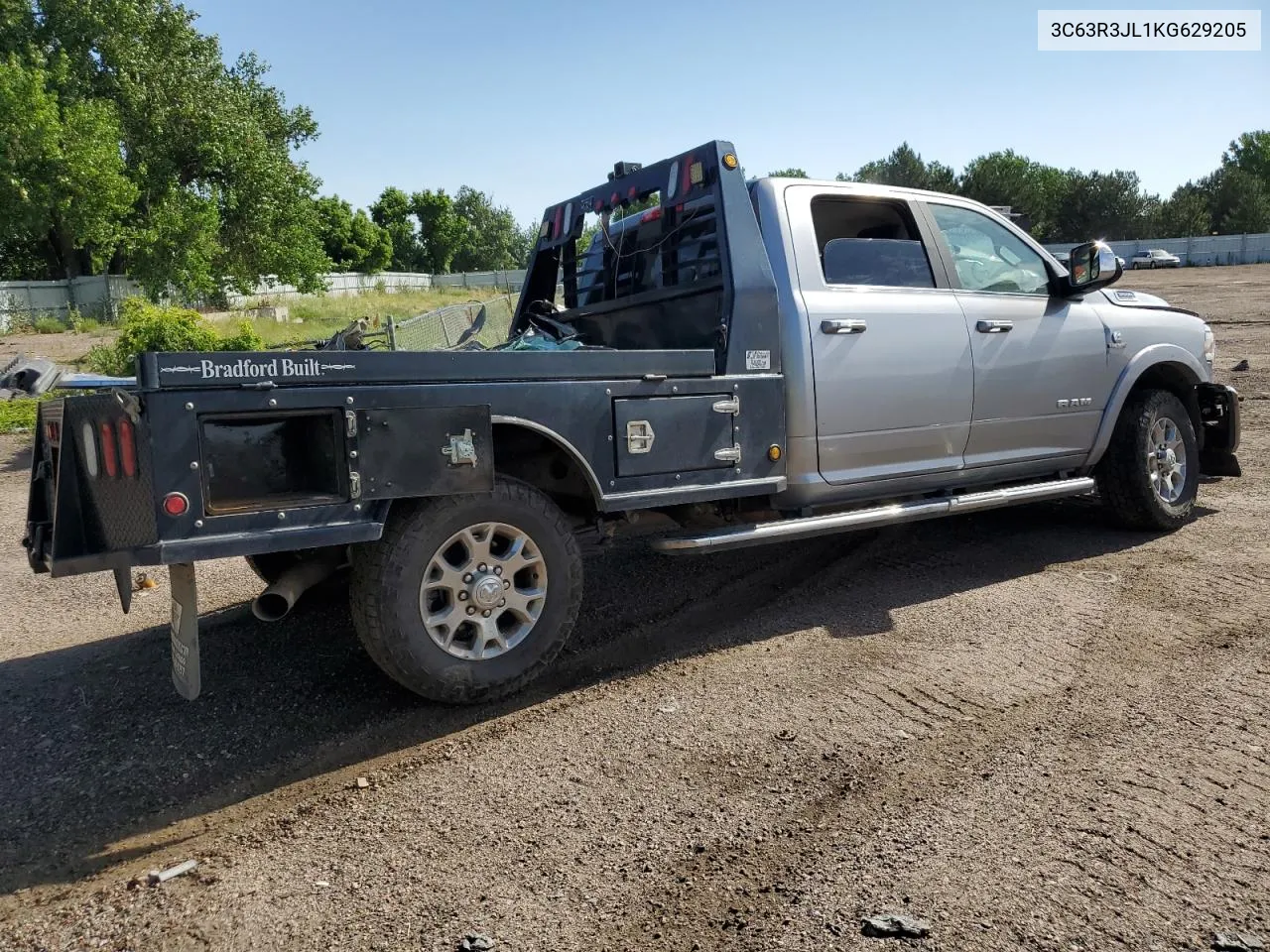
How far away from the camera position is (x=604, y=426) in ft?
13.3

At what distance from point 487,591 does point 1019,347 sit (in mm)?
3586

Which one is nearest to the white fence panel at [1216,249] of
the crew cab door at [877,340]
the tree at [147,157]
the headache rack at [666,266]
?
the tree at [147,157]

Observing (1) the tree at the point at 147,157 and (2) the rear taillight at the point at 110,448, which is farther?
(1) the tree at the point at 147,157

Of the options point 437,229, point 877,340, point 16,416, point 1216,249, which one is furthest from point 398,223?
point 877,340

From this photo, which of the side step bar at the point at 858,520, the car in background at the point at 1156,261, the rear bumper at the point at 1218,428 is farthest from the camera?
the car in background at the point at 1156,261

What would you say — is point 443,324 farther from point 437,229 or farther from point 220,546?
point 437,229

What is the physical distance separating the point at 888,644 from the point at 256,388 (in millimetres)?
2974

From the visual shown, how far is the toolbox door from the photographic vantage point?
4.13m

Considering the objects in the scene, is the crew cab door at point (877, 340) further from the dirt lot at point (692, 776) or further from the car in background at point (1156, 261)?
the car in background at point (1156, 261)

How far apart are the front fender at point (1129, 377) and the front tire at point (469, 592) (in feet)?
12.5

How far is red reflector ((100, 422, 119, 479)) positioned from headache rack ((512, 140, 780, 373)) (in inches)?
99.5

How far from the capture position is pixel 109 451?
3191mm

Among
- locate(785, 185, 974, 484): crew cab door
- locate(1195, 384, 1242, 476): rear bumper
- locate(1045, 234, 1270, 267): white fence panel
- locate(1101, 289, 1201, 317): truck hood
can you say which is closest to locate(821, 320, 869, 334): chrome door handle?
locate(785, 185, 974, 484): crew cab door

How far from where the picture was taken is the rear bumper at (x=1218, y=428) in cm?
668
